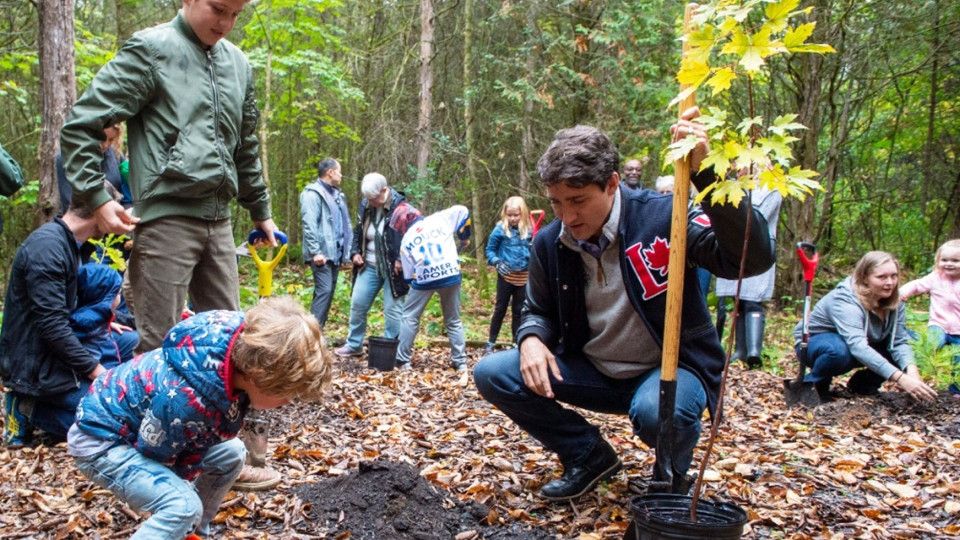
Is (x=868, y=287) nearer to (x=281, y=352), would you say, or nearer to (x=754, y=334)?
(x=754, y=334)

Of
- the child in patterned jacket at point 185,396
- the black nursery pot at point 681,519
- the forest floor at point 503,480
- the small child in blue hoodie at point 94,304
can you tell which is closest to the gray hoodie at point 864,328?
the forest floor at point 503,480

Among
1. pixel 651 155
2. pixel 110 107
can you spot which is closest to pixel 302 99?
pixel 651 155

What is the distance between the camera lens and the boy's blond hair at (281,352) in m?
1.98

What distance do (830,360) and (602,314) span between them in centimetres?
258

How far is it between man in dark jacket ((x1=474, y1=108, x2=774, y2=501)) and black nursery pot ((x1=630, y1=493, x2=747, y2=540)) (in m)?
0.26

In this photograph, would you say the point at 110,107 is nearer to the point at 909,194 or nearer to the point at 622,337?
the point at 622,337

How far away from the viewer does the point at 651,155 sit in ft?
39.7

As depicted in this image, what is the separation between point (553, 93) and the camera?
36.2 ft

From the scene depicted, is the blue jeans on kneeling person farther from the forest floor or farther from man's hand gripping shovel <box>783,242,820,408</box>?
the forest floor

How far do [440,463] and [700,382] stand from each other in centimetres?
140

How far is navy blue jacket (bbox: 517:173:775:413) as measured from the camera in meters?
2.33

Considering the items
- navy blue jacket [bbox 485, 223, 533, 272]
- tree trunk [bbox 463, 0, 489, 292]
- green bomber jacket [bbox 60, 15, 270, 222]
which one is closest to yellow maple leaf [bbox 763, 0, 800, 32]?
green bomber jacket [bbox 60, 15, 270, 222]

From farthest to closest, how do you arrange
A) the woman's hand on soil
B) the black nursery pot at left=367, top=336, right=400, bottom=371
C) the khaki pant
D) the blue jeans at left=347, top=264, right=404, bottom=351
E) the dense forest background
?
the dense forest background → the blue jeans at left=347, top=264, right=404, bottom=351 → the black nursery pot at left=367, top=336, right=400, bottom=371 → the woman's hand on soil → the khaki pant

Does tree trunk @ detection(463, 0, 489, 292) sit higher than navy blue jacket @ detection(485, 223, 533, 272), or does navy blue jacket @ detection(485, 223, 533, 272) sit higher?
tree trunk @ detection(463, 0, 489, 292)
